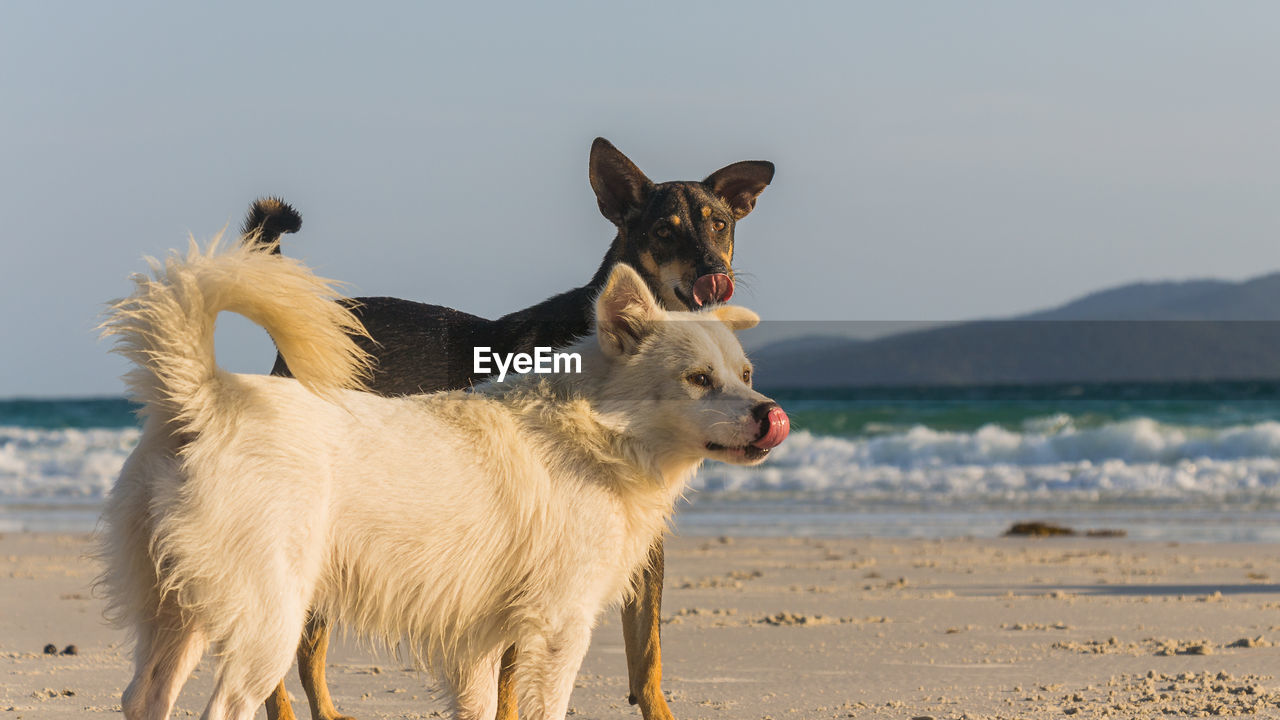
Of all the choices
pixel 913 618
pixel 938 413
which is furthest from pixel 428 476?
pixel 938 413

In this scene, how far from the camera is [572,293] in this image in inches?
224

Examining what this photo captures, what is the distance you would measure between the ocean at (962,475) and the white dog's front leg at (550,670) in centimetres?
983

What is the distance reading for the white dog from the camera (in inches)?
151

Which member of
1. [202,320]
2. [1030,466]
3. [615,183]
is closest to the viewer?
[202,320]

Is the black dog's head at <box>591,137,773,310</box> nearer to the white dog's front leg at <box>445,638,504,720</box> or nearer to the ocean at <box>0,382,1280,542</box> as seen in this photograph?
the white dog's front leg at <box>445,638,504,720</box>

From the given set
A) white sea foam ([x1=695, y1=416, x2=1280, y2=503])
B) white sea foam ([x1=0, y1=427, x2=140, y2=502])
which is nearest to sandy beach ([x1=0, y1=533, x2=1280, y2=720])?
white sea foam ([x1=695, y1=416, x2=1280, y2=503])

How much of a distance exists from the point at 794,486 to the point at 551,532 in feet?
55.4

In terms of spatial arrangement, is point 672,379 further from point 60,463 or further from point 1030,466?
point 60,463

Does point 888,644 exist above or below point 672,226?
below

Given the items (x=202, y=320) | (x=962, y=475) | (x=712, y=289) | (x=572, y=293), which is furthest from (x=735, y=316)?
(x=962, y=475)

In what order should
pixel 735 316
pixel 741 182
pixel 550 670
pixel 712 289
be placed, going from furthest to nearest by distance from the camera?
1. pixel 741 182
2. pixel 712 289
3. pixel 735 316
4. pixel 550 670

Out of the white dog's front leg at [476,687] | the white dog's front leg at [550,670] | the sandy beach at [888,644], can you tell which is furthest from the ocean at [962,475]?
the white dog's front leg at [550,670]

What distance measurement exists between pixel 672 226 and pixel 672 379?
1.31 meters

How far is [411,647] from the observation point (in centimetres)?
444
